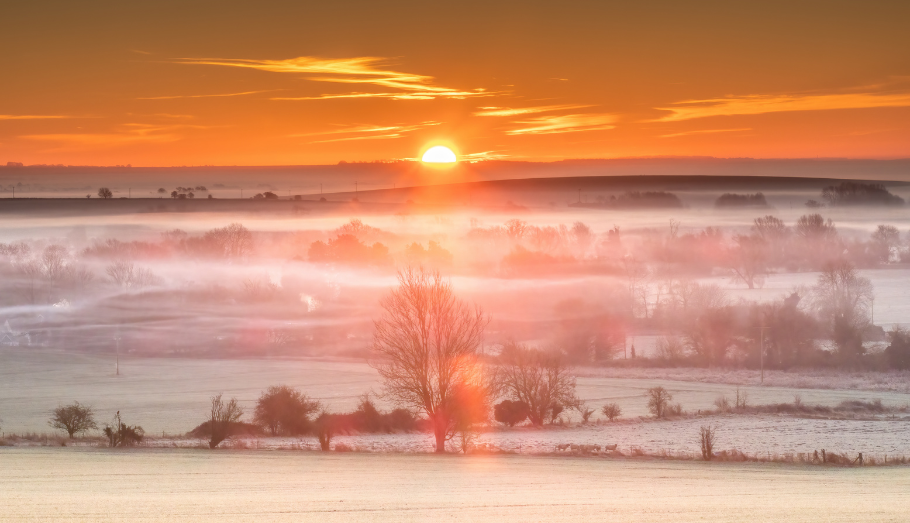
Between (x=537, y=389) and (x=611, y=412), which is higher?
(x=537, y=389)

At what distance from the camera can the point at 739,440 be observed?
60.0 m

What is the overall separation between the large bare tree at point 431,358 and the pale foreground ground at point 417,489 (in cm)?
451

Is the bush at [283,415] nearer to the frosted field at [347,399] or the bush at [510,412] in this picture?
the frosted field at [347,399]

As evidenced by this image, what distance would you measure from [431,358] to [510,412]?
16841mm

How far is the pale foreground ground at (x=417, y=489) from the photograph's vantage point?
26.1 m

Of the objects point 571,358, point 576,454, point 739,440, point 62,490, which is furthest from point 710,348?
point 62,490

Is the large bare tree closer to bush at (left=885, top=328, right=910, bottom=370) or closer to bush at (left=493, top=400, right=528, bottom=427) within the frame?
bush at (left=493, top=400, right=528, bottom=427)

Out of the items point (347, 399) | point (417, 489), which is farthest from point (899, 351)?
point (417, 489)

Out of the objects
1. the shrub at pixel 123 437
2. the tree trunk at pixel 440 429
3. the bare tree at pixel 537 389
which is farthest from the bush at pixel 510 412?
the shrub at pixel 123 437

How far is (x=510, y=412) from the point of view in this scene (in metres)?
67.9

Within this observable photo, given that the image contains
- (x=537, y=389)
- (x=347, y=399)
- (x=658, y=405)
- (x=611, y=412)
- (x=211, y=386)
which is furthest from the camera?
(x=211, y=386)

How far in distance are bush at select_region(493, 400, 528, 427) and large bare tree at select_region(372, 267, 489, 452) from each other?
11609 millimetres

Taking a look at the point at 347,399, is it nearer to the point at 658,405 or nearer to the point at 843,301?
the point at 658,405

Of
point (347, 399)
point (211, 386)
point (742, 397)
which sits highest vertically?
point (211, 386)
